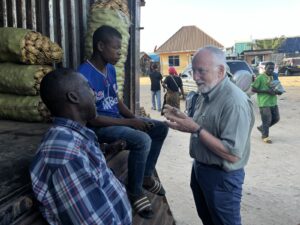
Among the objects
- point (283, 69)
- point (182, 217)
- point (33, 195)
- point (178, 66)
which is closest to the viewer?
point (33, 195)

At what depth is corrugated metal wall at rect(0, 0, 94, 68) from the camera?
3.33m

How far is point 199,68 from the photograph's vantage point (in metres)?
2.30

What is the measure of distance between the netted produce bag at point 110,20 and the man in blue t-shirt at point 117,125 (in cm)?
49

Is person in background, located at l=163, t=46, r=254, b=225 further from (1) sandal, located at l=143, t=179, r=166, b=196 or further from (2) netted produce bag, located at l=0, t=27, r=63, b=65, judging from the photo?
(2) netted produce bag, located at l=0, t=27, r=63, b=65

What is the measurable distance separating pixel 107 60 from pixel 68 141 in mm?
1253

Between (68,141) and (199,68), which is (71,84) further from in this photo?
(199,68)

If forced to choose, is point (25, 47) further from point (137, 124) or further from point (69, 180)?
point (69, 180)

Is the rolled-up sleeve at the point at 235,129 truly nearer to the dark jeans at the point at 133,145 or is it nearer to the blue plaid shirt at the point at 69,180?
the dark jeans at the point at 133,145

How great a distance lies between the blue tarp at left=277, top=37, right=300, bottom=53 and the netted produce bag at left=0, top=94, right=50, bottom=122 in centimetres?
4173

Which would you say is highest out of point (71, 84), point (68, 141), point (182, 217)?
point (71, 84)

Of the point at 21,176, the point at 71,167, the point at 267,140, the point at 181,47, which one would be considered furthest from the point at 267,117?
the point at 181,47

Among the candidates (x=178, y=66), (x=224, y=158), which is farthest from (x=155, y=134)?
(x=178, y=66)

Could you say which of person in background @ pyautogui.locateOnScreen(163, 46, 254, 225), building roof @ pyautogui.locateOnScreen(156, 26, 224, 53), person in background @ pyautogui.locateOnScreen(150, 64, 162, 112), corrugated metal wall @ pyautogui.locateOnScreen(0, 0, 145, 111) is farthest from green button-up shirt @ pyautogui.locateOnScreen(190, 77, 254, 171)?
building roof @ pyautogui.locateOnScreen(156, 26, 224, 53)

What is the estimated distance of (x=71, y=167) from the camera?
1.33 metres
